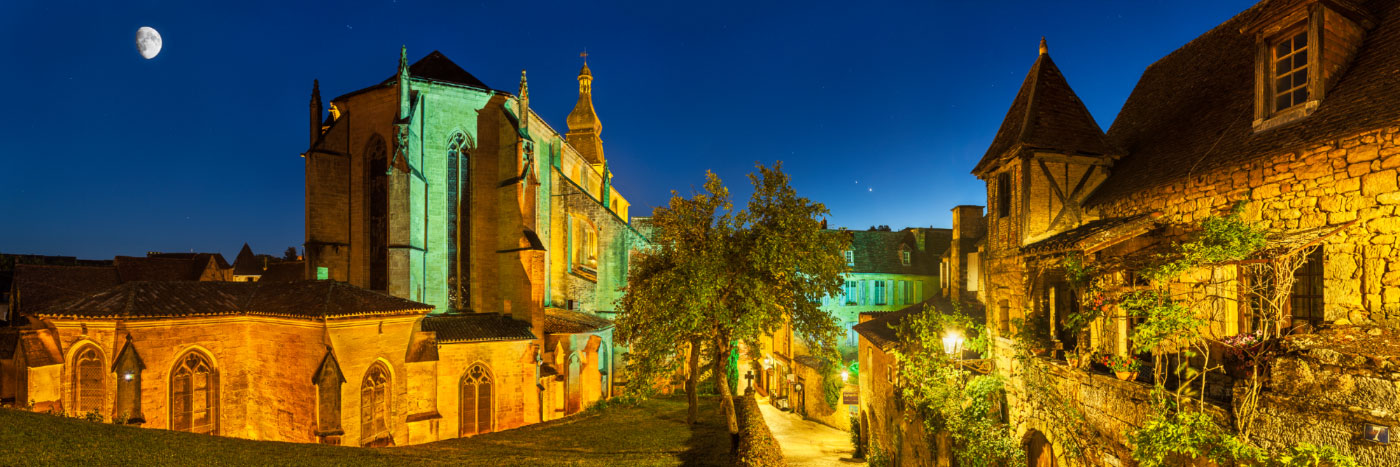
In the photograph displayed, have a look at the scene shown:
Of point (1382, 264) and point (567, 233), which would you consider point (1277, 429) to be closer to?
point (1382, 264)

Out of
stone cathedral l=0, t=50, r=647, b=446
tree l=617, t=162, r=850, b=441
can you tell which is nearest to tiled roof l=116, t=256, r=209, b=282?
stone cathedral l=0, t=50, r=647, b=446

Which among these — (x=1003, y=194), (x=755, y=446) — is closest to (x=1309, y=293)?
(x=1003, y=194)

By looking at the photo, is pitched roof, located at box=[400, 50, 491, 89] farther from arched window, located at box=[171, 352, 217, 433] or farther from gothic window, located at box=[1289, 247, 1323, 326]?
gothic window, located at box=[1289, 247, 1323, 326]

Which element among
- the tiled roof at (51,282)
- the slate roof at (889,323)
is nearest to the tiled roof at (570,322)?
the slate roof at (889,323)

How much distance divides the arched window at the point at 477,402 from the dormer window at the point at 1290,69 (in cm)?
2280

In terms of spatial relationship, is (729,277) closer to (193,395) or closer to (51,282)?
(193,395)

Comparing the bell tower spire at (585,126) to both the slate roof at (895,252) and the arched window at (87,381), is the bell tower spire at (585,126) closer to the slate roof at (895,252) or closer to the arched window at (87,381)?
the slate roof at (895,252)

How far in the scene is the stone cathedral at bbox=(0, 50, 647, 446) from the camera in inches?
655

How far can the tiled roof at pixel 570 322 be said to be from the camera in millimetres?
24891

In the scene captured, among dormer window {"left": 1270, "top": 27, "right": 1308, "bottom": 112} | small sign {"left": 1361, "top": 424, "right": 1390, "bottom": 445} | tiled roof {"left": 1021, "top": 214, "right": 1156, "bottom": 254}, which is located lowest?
small sign {"left": 1361, "top": 424, "right": 1390, "bottom": 445}

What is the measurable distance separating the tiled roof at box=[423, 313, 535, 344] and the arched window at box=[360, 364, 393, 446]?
255 centimetres

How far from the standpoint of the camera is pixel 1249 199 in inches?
334

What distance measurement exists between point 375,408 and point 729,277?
40.9ft

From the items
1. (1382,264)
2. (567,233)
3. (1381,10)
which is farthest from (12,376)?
(1381,10)
